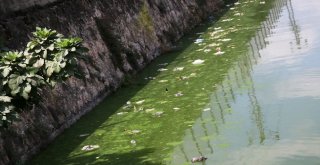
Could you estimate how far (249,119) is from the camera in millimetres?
7285

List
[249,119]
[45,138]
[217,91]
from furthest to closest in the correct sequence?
[217,91], [45,138], [249,119]

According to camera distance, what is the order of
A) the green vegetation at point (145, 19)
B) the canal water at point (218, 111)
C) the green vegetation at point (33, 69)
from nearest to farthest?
the green vegetation at point (33, 69) < the canal water at point (218, 111) < the green vegetation at point (145, 19)

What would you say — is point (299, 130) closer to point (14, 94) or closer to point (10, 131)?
point (14, 94)

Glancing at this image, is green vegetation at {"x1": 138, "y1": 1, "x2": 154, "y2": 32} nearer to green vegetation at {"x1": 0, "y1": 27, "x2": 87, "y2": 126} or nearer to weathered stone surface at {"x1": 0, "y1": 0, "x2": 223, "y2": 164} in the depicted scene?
weathered stone surface at {"x1": 0, "y1": 0, "x2": 223, "y2": 164}

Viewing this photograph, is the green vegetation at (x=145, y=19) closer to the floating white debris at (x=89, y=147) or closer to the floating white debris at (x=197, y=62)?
the floating white debris at (x=197, y=62)

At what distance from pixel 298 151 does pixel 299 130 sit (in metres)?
0.70

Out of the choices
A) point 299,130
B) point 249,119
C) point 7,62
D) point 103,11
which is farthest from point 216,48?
point 7,62

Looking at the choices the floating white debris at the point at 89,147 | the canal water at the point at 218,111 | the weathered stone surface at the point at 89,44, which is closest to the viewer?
the canal water at the point at 218,111

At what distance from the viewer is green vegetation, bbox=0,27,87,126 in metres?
5.76

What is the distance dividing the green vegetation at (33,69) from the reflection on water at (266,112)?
6.74ft

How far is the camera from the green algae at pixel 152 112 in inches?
279

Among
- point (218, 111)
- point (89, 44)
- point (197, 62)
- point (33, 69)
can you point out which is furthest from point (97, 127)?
point (197, 62)

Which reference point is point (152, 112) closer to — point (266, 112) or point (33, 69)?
point (266, 112)

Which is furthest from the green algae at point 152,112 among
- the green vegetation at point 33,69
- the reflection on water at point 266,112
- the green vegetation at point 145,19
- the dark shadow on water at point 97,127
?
the green vegetation at point 33,69
